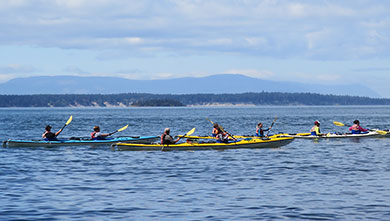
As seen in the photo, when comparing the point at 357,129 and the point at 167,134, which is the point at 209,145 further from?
the point at 357,129

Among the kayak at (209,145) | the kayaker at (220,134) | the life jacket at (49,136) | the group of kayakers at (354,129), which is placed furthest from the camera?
the group of kayakers at (354,129)

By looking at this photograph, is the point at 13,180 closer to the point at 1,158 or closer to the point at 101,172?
the point at 101,172

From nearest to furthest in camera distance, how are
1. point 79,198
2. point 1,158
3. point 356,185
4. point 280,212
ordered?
point 280,212 < point 79,198 < point 356,185 < point 1,158

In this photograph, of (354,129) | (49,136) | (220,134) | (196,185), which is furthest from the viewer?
(354,129)

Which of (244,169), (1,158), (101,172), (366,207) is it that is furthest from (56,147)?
(366,207)

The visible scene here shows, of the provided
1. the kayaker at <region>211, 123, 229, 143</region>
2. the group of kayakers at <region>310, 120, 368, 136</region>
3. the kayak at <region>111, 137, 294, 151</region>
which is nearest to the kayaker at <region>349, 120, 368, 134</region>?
the group of kayakers at <region>310, 120, 368, 136</region>

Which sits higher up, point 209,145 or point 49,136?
point 49,136

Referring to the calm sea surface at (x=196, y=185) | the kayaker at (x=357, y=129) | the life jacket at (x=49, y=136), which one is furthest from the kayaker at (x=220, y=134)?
the kayaker at (x=357, y=129)

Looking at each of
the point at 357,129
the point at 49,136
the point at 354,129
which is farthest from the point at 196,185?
the point at 357,129

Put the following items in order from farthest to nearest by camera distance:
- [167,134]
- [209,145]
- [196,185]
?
[209,145] < [167,134] < [196,185]

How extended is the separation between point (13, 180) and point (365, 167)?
13973 mm

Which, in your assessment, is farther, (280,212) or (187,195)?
(187,195)

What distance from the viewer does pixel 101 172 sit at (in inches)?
943

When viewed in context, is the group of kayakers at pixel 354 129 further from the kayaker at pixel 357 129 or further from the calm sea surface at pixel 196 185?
the calm sea surface at pixel 196 185
